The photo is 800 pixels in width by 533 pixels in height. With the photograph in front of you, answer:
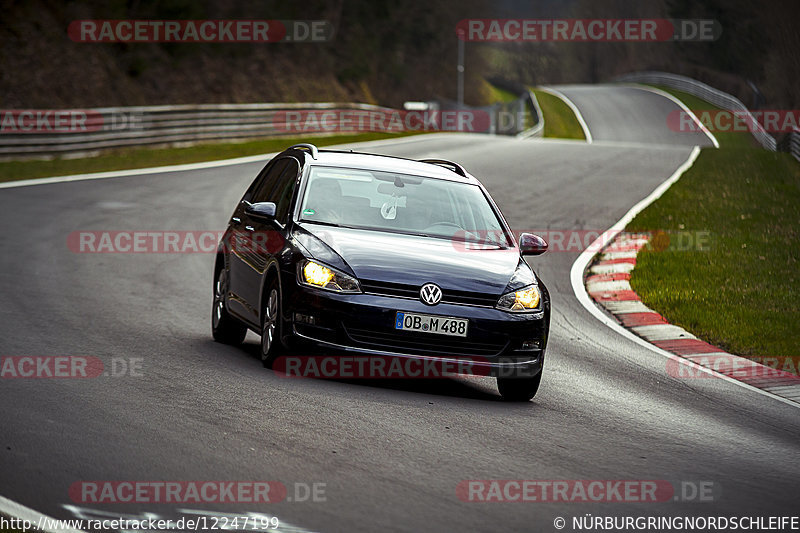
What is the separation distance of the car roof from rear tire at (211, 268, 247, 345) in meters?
1.39

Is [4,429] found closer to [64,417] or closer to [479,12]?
[64,417]

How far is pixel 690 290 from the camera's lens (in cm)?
1413

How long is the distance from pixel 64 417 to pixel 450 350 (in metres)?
2.63

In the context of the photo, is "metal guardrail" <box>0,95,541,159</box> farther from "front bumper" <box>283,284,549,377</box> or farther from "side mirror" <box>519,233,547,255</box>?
"front bumper" <box>283,284,549,377</box>

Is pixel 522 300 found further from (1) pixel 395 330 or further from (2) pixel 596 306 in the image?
(2) pixel 596 306

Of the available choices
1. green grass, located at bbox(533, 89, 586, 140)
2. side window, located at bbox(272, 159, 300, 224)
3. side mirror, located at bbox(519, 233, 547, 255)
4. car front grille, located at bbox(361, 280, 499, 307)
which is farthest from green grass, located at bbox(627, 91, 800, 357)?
green grass, located at bbox(533, 89, 586, 140)

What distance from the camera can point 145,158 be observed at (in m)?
29.5

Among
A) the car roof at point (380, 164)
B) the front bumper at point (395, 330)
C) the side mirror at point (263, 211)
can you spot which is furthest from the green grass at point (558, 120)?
the front bumper at point (395, 330)

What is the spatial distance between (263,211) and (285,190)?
23.6 inches

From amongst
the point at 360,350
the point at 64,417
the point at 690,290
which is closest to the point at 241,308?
the point at 360,350

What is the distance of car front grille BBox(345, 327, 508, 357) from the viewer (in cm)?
807

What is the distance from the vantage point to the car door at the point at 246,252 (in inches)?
370

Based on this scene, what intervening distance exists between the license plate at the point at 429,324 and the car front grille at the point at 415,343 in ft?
0.11

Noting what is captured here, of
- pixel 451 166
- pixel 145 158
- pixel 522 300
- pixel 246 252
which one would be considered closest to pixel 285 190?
pixel 246 252
